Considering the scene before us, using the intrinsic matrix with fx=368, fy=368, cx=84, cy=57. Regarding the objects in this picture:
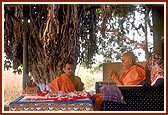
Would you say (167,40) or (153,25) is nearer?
(167,40)

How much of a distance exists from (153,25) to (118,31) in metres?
0.47

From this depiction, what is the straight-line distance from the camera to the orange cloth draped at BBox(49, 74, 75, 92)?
13.7ft

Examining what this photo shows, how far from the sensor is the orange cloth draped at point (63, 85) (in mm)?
4168

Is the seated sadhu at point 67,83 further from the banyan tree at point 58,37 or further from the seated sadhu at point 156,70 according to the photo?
the seated sadhu at point 156,70

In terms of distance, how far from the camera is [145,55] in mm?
4625

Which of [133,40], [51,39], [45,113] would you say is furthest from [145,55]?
[45,113]

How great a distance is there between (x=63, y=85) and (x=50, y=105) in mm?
810

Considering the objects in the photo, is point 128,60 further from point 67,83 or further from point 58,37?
point 58,37

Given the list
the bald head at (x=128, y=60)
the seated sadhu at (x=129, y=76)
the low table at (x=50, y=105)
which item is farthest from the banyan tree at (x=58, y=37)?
the low table at (x=50, y=105)

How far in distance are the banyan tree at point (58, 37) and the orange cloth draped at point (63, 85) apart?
14.2 inches

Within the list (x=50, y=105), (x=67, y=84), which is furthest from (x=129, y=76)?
(x=50, y=105)

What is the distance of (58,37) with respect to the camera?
188 inches

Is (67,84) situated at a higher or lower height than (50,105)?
higher

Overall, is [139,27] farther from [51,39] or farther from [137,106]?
[137,106]
